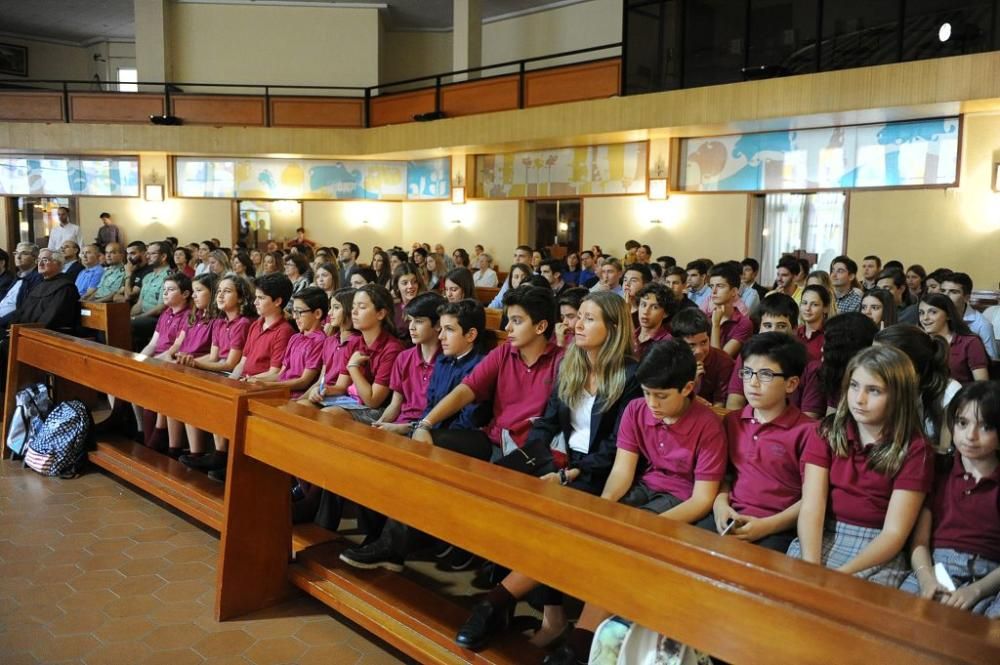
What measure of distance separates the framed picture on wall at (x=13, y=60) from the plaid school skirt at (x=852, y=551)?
19.9 m

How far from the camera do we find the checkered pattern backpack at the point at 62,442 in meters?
4.54

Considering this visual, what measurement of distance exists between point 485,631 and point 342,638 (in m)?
0.65

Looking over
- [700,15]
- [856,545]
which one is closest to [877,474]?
[856,545]

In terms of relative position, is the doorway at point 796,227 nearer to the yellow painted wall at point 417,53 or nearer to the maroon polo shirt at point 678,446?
the maroon polo shirt at point 678,446

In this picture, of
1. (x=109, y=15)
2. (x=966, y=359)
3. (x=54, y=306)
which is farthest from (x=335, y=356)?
(x=109, y=15)

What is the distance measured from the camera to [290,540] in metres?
3.14

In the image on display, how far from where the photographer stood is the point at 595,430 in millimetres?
3018

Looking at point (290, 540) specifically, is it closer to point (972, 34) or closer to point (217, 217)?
point (972, 34)

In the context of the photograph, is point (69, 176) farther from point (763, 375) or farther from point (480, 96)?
point (763, 375)

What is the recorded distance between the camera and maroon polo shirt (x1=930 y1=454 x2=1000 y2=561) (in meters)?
2.22

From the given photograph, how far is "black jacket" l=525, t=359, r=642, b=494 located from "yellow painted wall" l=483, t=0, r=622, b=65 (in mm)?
12122

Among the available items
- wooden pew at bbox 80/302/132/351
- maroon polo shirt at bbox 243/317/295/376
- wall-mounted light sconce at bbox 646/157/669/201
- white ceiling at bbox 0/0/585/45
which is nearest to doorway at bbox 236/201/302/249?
white ceiling at bbox 0/0/585/45

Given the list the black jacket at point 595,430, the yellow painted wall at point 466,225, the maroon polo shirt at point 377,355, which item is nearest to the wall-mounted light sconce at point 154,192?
the yellow painted wall at point 466,225

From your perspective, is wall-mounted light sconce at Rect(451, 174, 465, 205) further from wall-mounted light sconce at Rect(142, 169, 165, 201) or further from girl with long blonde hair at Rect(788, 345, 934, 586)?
girl with long blonde hair at Rect(788, 345, 934, 586)
